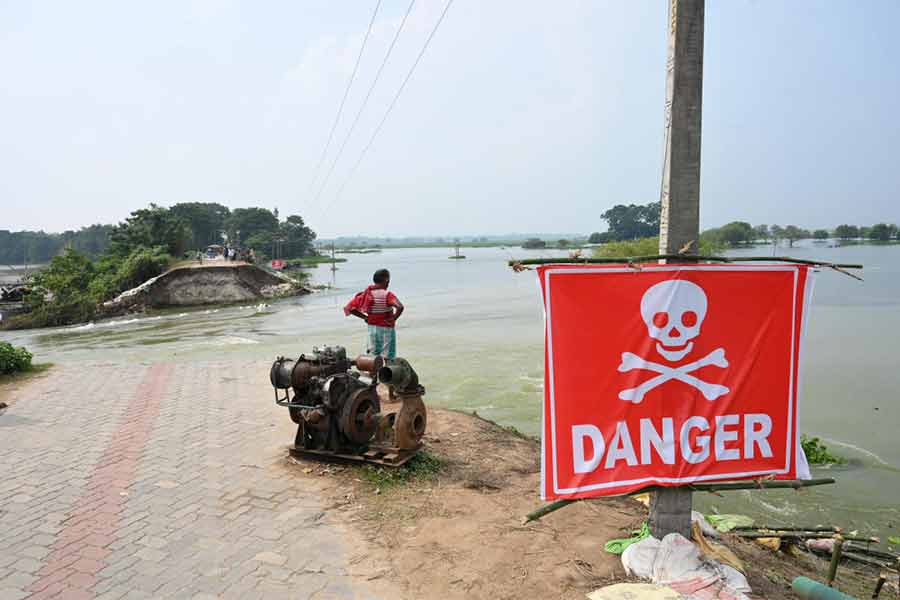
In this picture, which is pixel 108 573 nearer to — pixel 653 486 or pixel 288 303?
pixel 653 486

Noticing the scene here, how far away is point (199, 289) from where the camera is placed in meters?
32.1

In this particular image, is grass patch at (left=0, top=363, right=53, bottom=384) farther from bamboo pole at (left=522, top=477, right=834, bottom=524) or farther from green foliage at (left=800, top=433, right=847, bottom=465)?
green foliage at (left=800, top=433, right=847, bottom=465)

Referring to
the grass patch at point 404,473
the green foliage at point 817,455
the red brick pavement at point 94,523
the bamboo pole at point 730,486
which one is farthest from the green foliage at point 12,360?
the green foliage at point 817,455

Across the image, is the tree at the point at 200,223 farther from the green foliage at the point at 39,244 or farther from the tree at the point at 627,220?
the tree at the point at 627,220

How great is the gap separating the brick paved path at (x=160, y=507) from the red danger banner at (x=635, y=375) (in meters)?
1.60

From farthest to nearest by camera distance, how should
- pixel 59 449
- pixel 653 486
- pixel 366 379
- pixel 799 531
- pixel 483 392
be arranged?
pixel 483 392 → pixel 59 449 → pixel 366 379 → pixel 799 531 → pixel 653 486

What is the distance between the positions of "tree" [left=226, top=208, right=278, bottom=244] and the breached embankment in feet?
214

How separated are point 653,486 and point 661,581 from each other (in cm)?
50

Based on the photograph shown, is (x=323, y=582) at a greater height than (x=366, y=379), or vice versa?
(x=366, y=379)

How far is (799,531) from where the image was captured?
16.0 feet

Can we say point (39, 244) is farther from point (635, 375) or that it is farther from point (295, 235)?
point (635, 375)

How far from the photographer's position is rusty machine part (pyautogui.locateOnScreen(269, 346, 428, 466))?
529 cm

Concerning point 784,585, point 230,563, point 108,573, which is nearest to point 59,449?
point 108,573

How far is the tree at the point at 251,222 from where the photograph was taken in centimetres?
9819
